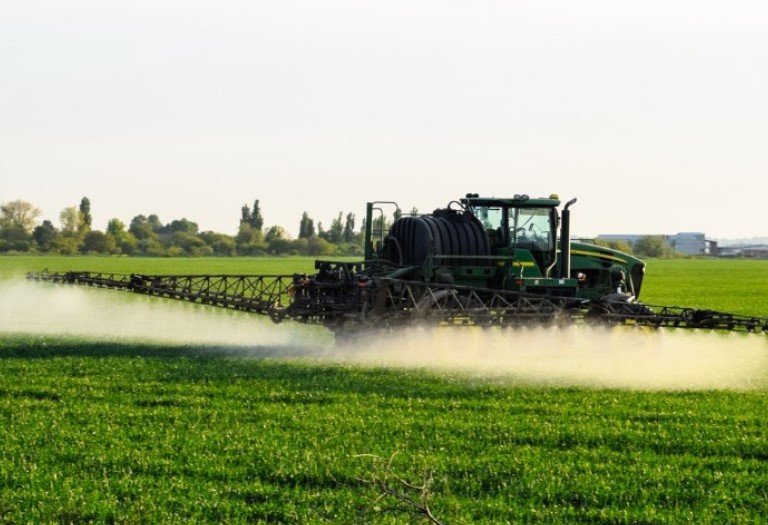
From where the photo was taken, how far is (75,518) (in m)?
10.4

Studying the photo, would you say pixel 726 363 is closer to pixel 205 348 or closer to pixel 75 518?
pixel 205 348

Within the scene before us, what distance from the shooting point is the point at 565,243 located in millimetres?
24797

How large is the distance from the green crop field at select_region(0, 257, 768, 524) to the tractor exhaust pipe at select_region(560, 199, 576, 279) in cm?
200

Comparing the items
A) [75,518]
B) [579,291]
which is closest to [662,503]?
[75,518]

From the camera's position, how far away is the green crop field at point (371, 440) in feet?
35.2

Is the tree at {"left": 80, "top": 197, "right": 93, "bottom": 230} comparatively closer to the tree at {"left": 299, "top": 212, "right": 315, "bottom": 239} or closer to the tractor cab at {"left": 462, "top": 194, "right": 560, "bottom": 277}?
the tree at {"left": 299, "top": 212, "right": 315, "bottom": 239}

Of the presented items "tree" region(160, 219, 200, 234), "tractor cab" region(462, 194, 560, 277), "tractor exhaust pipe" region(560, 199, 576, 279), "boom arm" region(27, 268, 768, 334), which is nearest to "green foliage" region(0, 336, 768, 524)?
"boom arm" region(27, 268, 768, 334)

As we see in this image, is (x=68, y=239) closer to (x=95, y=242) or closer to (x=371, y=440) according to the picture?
(x=95, y=242)

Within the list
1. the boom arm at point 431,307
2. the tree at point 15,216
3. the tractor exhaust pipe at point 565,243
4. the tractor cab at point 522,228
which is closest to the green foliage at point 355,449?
the boom arm at point 431,307

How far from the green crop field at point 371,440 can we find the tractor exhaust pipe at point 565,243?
6.56ft

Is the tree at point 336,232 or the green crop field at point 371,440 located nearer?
the green crop field at point 371,440

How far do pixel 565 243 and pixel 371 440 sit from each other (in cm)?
1203

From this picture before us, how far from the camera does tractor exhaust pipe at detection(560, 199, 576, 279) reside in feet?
80.3

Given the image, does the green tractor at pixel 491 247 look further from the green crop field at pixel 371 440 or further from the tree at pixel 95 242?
the tree at pixel 95 242
